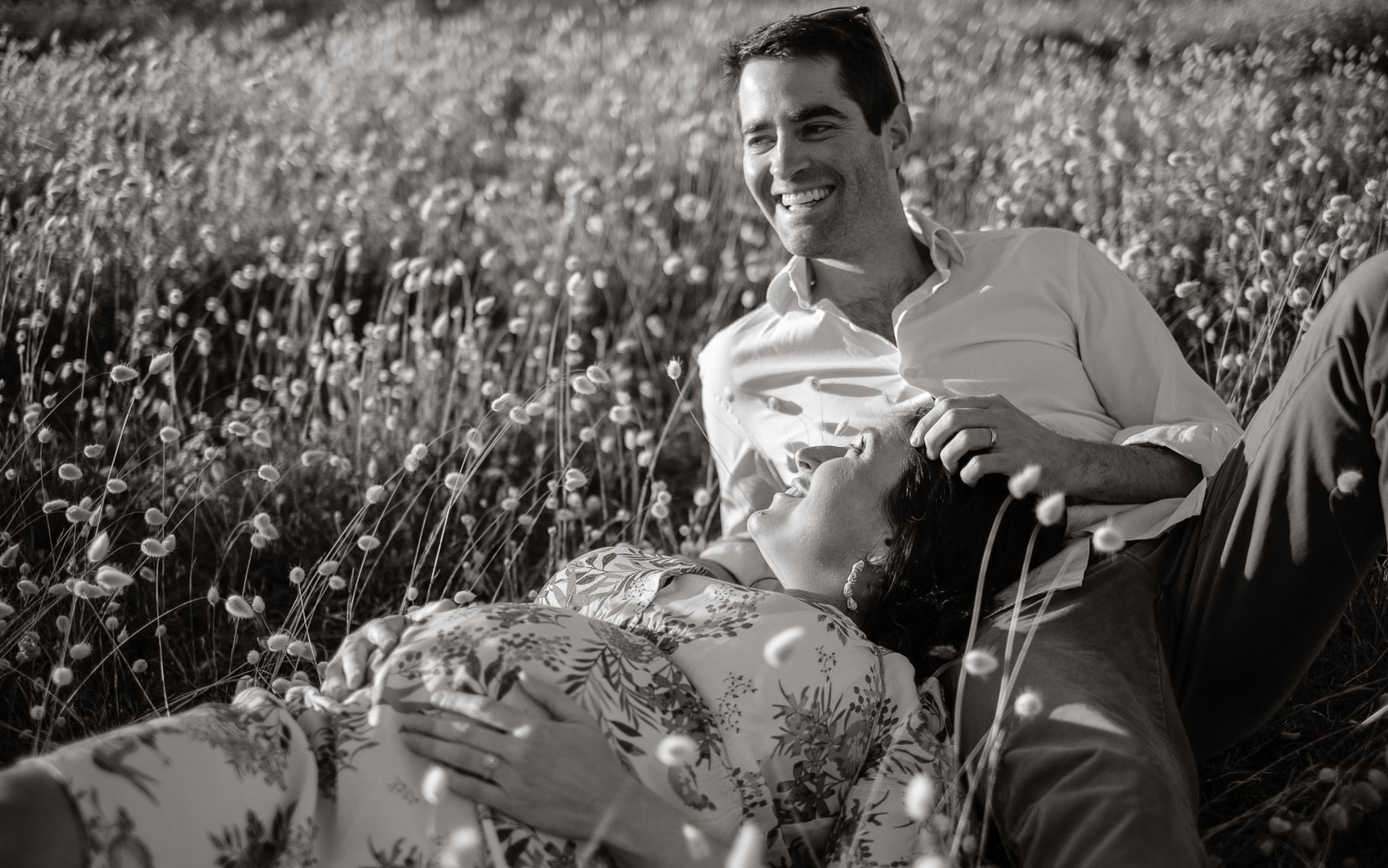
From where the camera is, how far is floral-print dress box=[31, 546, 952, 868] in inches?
58.7

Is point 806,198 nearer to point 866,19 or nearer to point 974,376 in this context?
point 866,19

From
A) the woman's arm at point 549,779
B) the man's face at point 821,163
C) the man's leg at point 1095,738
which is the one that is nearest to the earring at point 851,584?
the man's leg at point 1095,738

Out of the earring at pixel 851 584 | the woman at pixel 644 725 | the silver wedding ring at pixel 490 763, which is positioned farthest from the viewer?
the earring at pixel 851 584

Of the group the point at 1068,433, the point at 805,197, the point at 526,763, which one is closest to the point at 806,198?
the point at 805,197

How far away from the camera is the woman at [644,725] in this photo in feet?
4.85

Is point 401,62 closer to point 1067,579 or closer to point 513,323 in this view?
point 513,323

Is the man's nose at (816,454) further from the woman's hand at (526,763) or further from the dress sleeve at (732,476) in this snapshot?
the woman's hand at (526,763)

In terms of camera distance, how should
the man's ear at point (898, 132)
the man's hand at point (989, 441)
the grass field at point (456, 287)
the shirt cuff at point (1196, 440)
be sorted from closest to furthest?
the man's hand at point (989, 441) → the shirt cuff at point (1196, 440) → the grass field at point (456, 287) → the man's ear at point (898, 132)

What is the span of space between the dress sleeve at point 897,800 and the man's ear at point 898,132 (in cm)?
175

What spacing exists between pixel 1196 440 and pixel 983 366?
0.53 metres

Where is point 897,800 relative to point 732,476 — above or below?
below

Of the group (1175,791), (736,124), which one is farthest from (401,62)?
(1175,791)

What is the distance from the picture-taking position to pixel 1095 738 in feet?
5.93

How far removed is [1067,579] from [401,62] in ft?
20.8
